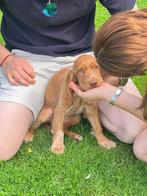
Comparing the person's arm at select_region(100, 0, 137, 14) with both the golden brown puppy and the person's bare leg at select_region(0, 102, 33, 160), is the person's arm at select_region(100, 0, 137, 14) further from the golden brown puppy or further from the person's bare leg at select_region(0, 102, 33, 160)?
the person's bare leg at select_region(0, 102, 33, 160)

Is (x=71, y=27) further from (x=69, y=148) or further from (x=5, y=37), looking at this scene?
(x=69, y=148)

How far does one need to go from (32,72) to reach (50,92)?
20 cm

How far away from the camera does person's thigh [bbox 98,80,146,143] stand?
350cm

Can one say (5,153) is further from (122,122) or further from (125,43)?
(125,43)

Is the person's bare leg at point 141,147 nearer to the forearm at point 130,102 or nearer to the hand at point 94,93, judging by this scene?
the forearm at point 130,102

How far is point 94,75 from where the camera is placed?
328 cm

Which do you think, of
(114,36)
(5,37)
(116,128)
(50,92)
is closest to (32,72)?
(50,92)

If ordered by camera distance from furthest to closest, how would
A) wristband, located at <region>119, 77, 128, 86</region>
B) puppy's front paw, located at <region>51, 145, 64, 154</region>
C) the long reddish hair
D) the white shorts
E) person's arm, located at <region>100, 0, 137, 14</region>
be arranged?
1. person's arm, located at <region>100, 0, 137, 14</region>
2. the white shorts
3. puppy's front paw, located at <region>51, 145, 64, 154</region>
4. wristband, located at <region>119, 77, 128, 86</region>
5. the long reddish hair

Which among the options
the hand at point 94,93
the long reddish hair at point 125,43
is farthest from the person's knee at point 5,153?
the long reddish hair at point 125,43

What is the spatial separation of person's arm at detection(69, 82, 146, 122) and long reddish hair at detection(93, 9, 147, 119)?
14.7 inches

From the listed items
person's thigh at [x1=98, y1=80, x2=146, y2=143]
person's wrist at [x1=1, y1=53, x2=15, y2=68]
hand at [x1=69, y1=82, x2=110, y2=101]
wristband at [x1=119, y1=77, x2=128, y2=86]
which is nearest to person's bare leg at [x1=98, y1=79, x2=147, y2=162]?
person's thigh at [x1=98, y1=80, x2=146, y2=143]

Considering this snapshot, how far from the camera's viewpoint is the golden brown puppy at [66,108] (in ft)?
11.2

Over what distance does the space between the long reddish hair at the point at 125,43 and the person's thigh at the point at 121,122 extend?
828mm

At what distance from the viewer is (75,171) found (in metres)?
3.25
